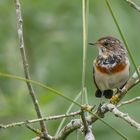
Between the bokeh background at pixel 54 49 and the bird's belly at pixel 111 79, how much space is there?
2.30 feet

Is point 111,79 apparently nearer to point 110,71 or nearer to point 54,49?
point 110,71

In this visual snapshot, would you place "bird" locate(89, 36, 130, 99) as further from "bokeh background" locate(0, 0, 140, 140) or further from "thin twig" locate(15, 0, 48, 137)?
"thin twig" locate(15, 0, 48, 137)

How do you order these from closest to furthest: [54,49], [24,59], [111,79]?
[24,59], [111,79], [54,49]

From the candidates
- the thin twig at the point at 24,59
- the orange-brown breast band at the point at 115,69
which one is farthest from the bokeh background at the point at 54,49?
the thin twig at the point at 24,59

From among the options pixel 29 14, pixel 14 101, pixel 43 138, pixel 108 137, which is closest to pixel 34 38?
pixel 29 14

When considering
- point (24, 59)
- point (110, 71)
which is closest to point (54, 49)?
point (110, 71)

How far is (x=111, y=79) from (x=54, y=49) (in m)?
2.17

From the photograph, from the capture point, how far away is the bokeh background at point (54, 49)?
267 inches

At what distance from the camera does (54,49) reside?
7.88 meters

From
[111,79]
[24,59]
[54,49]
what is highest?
[54,49]

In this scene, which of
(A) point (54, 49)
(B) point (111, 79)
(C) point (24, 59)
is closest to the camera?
(C) point (24, 59)

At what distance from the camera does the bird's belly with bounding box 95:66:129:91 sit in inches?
226

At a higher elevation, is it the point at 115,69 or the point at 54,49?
the point at 54,49

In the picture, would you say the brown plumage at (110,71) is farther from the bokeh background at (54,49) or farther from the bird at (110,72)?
the bokeh background at (54,49)
